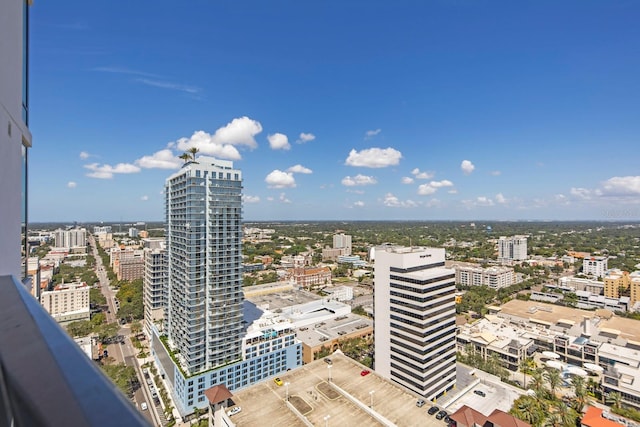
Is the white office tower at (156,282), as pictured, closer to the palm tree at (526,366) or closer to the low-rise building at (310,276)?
the low-rise building at (310,276)

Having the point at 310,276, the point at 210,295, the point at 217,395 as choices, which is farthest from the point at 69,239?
the point at 217,395

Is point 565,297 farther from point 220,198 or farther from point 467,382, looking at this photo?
point 220,198

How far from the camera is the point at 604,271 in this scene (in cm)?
4544

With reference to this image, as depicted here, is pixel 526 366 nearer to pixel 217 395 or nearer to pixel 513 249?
pixel 217 395

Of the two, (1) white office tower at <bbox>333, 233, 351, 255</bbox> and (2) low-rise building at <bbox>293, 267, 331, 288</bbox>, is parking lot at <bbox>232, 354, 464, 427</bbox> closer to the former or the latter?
(2) low-rise building at <bbox>293, 267, 331, 288</bbox>

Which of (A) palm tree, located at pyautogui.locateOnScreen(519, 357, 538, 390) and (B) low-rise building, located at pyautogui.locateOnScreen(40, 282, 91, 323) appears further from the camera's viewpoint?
(B) low-rise building, located at pyautogui.locateOnScreen(40, 282, 91, 323)

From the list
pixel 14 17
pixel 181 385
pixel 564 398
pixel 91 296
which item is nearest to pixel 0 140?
pixel 14 17

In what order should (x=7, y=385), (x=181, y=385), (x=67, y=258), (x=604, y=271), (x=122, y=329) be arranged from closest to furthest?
(x=7, y=385)
(x=181, y=385)
(x=122, y=329)
(x=604, y=271)
(x=67, y=258)

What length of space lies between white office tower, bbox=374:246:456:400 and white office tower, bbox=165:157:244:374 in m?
8.14

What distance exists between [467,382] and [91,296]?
1511 inches

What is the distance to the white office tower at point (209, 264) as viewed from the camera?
→ 17141mm

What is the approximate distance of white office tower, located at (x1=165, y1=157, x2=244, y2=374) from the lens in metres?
17.1

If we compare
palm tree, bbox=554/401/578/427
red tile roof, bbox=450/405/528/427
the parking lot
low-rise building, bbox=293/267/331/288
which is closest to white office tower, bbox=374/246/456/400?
the parking lot

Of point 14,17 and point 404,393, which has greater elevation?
point 14,17
